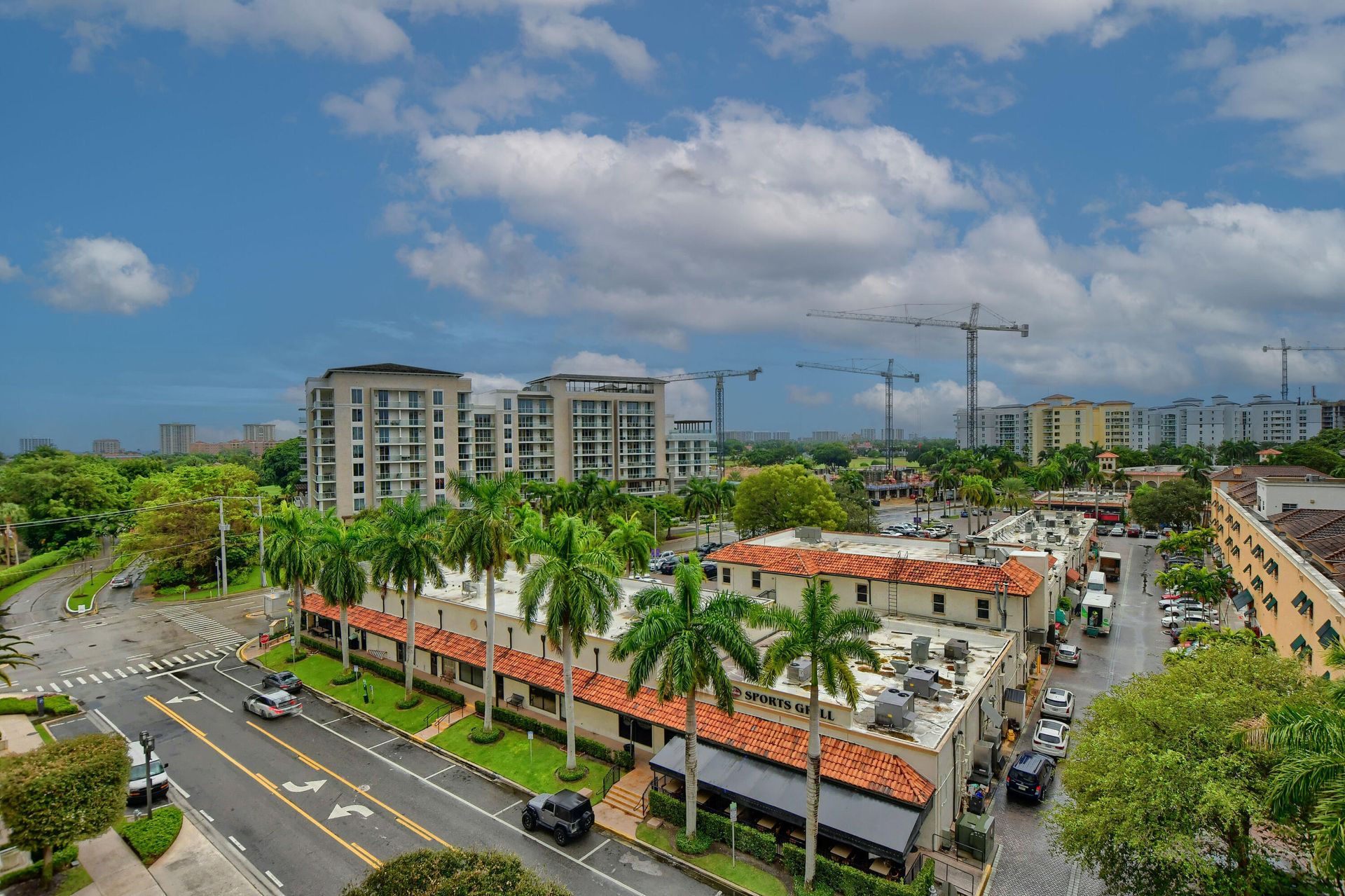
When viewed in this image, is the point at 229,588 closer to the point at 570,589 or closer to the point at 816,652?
the point at 570,589

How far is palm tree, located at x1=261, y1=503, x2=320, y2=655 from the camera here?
50.2m

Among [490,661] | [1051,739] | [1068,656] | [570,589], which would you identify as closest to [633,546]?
[490,661]

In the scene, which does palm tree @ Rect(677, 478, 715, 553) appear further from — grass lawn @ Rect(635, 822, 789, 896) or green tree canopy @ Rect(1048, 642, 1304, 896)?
green tree canopy @ Rect(1048, 642, 1304, 896)

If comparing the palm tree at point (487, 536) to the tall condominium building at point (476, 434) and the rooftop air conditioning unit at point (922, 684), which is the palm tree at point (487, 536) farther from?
the tall condominium building at point (476, 434)

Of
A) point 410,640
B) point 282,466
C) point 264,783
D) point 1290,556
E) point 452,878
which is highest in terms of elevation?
point 282,466

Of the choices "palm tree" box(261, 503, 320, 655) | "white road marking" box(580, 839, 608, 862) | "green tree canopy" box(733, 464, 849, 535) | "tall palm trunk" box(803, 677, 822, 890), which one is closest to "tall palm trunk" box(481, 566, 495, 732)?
"white road marking" box(580, 839, 608, 862)

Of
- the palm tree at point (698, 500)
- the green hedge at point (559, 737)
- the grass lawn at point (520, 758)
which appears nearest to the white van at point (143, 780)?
the grass lawn at point (520, 758)

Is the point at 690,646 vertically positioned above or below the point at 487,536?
below

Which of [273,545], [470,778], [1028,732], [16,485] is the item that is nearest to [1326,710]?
[1028,732]

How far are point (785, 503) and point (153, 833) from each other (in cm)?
6268

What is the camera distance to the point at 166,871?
2652 centimetres

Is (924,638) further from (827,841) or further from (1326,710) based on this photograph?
(1326,710)

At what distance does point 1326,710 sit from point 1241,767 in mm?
4969

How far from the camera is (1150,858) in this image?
18.8 metres
